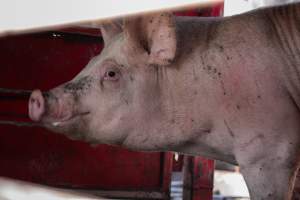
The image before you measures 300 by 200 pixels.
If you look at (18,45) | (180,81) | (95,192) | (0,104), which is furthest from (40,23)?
(180,81)

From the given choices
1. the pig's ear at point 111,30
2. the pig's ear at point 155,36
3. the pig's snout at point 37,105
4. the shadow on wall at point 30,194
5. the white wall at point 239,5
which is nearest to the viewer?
the shadow on wall at point 30,194

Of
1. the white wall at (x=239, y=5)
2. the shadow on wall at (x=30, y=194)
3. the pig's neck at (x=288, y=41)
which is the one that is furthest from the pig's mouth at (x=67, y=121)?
the white wall at (x=239, y=5)

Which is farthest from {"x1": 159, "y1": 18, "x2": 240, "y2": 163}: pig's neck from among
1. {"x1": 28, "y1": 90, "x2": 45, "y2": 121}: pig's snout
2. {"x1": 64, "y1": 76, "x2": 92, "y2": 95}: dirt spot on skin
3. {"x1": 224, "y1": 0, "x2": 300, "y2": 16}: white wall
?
{"x1": 224, "y1": 0, "x2": 300, "y2": 16}: white wall

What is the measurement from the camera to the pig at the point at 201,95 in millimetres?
2551

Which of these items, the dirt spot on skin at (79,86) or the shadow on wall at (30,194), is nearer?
the shadow on wall at (30,194)

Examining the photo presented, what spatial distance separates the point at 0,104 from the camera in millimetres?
4055

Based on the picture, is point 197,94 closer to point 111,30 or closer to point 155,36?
point 155,36

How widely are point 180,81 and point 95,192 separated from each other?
1.76 metres

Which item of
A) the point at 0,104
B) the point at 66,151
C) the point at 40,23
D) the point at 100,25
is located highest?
the point at 40,23

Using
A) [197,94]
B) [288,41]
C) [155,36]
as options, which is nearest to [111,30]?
[155,36]

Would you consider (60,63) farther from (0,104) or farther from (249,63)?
(249,63)

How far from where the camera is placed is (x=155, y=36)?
2670 mm

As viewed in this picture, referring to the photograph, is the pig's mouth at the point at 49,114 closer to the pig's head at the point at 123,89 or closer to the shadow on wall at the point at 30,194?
the pig's head at the point at 123,89

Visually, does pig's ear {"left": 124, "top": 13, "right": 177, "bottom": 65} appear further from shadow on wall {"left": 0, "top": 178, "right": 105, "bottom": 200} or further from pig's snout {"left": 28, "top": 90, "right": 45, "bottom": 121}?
shadow on wall {"left": 0, "top": 178, "right": 105, "bottom": 200}
